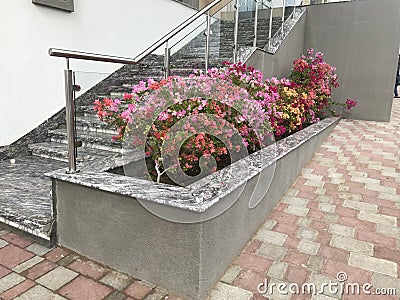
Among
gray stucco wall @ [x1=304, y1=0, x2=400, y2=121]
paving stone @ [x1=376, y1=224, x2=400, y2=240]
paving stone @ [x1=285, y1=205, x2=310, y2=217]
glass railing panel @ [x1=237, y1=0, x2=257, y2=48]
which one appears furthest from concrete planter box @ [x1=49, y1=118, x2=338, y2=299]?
gray stucco wall @ [x1=304, y1=0, x2=400, y2=121]

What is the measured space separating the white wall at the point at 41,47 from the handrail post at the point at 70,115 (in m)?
0.70

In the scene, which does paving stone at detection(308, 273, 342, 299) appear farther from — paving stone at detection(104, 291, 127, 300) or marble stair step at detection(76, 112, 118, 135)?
marble stair step at detection(76, 112, 118, 135)

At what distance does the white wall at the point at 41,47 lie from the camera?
10.1ft

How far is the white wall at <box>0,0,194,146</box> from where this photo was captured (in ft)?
10.1

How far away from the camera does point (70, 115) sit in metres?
1.98

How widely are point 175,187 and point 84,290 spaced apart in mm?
648

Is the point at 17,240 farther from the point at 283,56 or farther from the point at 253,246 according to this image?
the point at 283,56

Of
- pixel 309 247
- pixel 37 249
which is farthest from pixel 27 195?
pixel 309 247

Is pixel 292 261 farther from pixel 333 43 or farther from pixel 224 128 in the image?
pixel 333 43

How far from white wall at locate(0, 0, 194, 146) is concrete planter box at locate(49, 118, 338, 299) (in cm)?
128

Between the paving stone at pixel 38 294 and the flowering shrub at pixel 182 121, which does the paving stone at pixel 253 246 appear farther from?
the paving stone at pixel 38 294

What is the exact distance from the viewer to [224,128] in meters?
2.32

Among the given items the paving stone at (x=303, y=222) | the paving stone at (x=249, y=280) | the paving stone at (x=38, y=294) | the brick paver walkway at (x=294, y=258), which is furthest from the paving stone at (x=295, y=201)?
the paving stone at (x=38, y=294)

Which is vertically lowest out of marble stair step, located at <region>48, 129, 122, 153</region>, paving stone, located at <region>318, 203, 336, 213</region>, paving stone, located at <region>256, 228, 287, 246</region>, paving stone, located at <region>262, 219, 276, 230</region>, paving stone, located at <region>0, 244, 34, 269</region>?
paving stone, located at <region>0, 244, 34, 269</region>
